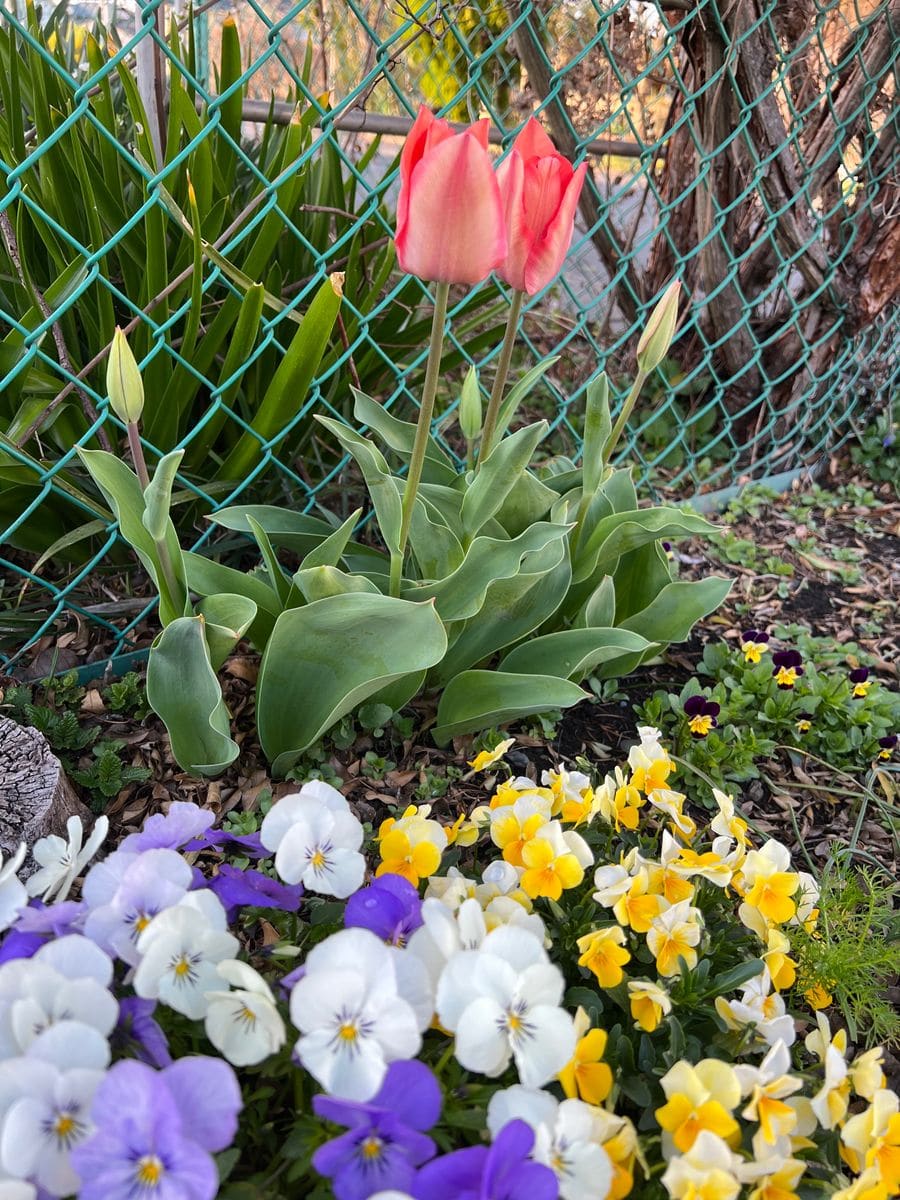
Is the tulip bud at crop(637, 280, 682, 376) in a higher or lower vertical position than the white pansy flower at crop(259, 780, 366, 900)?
higher

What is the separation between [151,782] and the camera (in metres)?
1.48

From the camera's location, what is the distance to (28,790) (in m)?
1.17

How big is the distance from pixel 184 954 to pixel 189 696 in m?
0.59

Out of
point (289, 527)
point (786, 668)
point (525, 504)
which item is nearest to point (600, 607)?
point (525, 504)

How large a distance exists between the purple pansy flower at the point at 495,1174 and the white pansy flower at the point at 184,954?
0.22m

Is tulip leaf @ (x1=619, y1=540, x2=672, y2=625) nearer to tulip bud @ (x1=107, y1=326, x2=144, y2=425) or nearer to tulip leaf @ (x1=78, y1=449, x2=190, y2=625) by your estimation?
tulip leaf @ (x1=78, y1=449, x2=190, y2=625)

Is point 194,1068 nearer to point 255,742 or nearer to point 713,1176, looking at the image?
point 713,1176

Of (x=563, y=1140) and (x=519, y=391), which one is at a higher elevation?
(x=519, y=391)

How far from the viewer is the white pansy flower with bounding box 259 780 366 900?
33.6 inches

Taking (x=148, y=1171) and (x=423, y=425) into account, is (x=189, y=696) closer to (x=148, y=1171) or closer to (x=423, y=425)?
(x=423, y=425)

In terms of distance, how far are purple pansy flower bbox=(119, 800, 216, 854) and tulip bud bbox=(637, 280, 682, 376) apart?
2.86ft

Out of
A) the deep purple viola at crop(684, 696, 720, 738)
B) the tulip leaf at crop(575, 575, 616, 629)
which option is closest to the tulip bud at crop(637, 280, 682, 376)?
the tulip leaf at crop(575, 575, 616, 629)

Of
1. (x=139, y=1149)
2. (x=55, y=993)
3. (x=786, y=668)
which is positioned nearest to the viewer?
(x=139, y=1149)

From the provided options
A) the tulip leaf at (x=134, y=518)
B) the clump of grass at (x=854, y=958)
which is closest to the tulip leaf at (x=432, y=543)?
the tulip leaf at (x=134, y=518)
